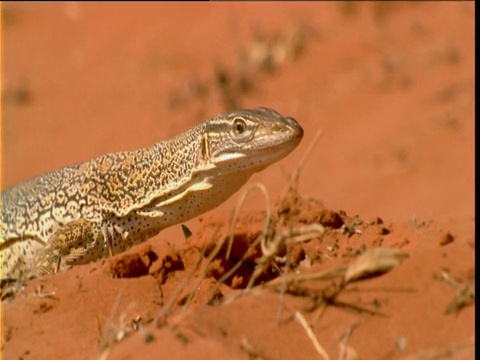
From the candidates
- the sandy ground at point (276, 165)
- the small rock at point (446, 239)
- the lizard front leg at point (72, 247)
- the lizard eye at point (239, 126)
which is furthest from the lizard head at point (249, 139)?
the small rock at point (446, 239)

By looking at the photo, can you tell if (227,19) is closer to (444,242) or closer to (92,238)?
(92,238)

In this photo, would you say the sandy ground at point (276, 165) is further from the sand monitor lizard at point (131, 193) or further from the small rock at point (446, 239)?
the sand monitor lizard at point (131, 193)

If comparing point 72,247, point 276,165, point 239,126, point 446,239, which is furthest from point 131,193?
point 276,165

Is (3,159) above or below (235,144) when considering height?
below

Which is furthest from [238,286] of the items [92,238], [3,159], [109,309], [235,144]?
[3,159]

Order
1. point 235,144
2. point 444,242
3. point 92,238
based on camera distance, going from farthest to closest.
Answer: point 92,238, point 235,144, point 444,242

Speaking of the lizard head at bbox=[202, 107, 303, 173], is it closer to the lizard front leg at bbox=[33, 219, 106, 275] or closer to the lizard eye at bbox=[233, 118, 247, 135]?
the lizard eye at bbox=[233, 118, 247, 135]

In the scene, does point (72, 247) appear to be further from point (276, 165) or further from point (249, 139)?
point (276, 165)
